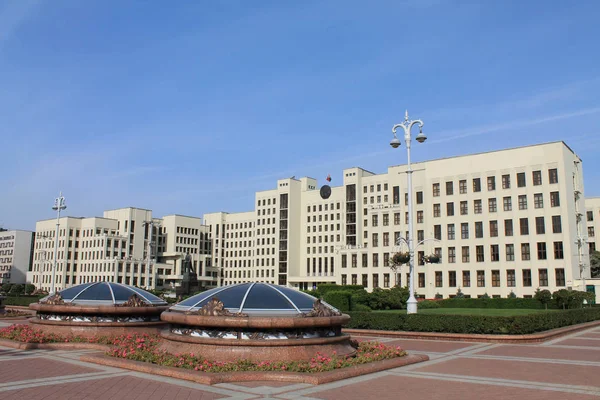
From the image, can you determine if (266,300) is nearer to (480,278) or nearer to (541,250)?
(541,250)

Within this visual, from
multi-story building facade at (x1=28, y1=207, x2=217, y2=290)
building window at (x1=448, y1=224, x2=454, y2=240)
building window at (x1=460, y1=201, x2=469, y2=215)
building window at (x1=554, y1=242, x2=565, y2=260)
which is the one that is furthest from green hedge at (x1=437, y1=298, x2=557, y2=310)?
multi-story building facade at (x1=28, y1=207, x2=217, y2=290)

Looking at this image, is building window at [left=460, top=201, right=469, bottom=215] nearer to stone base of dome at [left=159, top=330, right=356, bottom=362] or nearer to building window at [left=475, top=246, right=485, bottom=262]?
building window at [left=475, top=246, right=485, bottom=262]

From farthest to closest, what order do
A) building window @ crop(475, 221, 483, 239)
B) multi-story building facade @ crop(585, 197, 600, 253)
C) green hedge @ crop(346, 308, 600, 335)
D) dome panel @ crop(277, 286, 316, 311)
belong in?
multi-story building facade @ crop(585, 197, 600, 253), building window @ crop(475, 221, 483, 239), green hedge @ crop(346, 308, 600, 335), dome panel @ crop(277, 286, 316, 311)

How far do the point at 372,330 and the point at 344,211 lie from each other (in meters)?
76.1

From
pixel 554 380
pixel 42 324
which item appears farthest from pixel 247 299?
pixel 42 324

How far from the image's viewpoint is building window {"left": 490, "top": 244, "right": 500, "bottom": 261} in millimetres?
57844

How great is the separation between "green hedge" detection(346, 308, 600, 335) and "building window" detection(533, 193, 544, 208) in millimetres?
36009

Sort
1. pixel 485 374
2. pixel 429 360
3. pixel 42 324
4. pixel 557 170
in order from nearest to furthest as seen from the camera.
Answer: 1. pixel 485 374
2. pixel 429 360
3. pixel 42 324
4. pixel 557 170

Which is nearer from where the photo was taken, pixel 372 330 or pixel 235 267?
pixel 372 330

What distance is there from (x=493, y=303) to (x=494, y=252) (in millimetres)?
17774

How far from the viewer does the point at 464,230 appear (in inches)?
2387

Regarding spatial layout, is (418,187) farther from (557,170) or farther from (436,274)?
(557,170)

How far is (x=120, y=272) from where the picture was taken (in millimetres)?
99312

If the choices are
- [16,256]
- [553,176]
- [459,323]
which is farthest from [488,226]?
[16,256]
